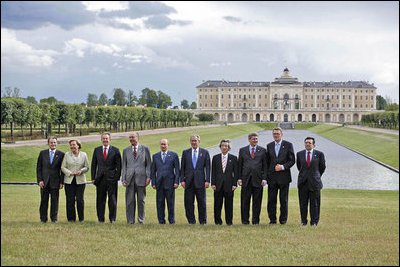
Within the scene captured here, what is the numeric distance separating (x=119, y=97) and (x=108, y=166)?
342 ft

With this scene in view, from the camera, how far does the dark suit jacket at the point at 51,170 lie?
7723 mm

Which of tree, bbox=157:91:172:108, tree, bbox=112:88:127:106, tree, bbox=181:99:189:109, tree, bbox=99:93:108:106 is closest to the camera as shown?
tree, bbox=112:88:127:106

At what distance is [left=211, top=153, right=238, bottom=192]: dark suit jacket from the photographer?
7738 mm

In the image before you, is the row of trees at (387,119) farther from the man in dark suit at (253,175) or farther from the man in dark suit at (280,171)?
the man in dark suit at (253,175)

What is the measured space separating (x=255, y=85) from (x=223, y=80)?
9189mm

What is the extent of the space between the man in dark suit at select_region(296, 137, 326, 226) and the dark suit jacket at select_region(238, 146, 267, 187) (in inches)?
25.1

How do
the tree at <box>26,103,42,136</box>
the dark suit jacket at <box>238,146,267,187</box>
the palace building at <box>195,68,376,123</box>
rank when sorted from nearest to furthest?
the dark suit jacket at <box>238,146,267,187</box>
the tree at <box>26,103,42,136</box>
the palace building at <box>195,68,376,123</box>

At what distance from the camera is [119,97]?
11019cm

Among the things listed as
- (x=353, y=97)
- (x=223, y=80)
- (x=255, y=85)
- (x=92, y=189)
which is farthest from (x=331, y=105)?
(x=92, y=189)

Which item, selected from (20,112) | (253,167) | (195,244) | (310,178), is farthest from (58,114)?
(195,244)

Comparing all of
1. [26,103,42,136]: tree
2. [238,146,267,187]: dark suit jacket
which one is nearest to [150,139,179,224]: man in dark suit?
[238,146,267,187]: dark suit jacket

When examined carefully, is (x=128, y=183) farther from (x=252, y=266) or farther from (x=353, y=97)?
(x=353, y=97)

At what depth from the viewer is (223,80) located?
12631cm

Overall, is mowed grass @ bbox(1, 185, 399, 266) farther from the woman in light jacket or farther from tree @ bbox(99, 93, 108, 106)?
tree @ bbox(99, 93, 108, 106)
